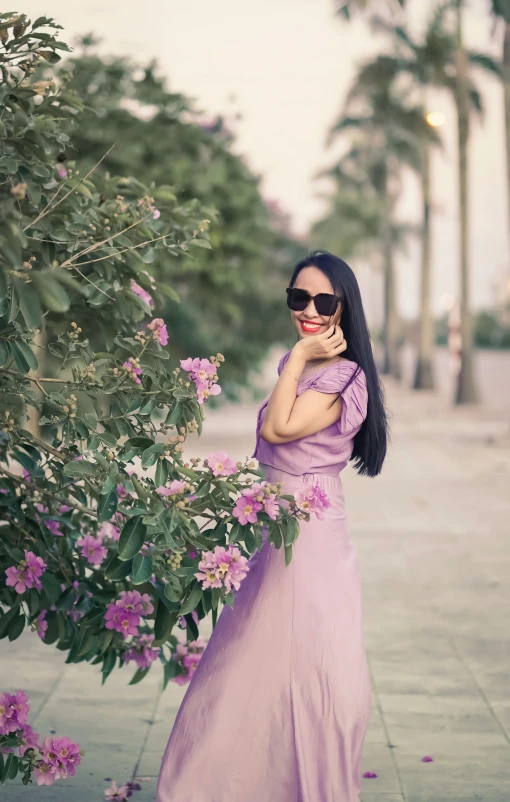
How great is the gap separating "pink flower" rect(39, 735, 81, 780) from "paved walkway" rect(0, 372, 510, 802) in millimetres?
491

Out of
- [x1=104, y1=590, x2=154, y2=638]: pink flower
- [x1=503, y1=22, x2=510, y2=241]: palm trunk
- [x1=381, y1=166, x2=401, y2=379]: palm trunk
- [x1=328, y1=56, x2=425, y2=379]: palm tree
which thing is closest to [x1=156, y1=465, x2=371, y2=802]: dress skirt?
[x1=104, y1=590, x2=154, y2=638]: pink flower

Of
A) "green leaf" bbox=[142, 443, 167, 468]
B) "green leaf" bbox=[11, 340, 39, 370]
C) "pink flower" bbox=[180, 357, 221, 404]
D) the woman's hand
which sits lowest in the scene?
"green leaf" bbox=[142, 443, 167, 468]

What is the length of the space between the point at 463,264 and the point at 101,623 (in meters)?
29.5

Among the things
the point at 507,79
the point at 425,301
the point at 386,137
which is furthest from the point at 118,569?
the point at 386,137

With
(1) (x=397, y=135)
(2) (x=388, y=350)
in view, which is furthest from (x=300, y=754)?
(2) (x=388, y=350)

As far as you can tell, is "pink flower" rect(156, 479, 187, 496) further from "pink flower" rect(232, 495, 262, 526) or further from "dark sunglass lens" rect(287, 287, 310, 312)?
"dark sunglass lens" rect(287, 287, 310, 312)

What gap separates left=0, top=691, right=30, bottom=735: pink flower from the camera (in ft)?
13.5

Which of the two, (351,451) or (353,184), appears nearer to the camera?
(351,451)

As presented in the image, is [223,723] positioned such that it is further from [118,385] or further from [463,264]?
[463,264]

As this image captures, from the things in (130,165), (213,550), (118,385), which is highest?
(130,165)

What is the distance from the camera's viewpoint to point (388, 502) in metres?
13.8

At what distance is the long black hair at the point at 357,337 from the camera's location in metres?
3.94

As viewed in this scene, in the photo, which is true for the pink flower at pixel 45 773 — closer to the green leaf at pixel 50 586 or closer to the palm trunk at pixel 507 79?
the green leaf at pixel 50 586

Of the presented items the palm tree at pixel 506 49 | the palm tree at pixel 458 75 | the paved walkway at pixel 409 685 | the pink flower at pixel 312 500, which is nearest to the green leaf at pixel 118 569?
the pink flower at pixel 312 500
